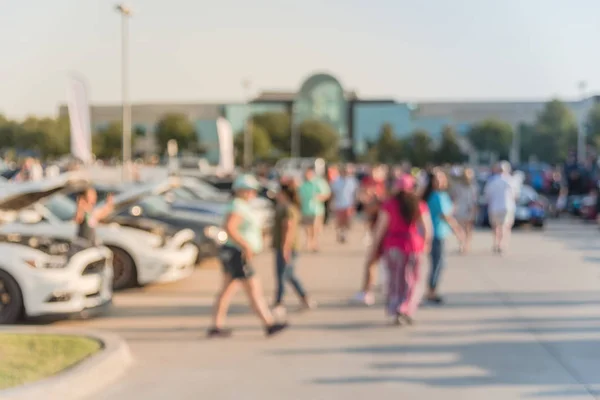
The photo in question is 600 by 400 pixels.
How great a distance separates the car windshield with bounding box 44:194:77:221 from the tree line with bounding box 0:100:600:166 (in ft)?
223

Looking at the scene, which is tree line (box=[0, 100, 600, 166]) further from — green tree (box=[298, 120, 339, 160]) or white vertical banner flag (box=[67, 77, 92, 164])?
white vertical banner flag (box=[67, 77, 92, 164])

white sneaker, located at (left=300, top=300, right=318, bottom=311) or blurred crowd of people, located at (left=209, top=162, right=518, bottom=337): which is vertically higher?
blurred crowd of people, located at (left=209, top=162, right=518, bottom=337)

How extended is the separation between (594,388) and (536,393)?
0.48 meters

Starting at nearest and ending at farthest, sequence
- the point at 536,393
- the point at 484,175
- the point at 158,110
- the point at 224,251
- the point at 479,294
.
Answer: the point at 536,393 < the point at 224,251 < the point at 479,294 < the point at 484,175 < the point at 158,110

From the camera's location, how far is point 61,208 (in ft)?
40.8

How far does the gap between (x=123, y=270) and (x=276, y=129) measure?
79872 mm

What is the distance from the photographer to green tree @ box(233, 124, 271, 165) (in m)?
80.7

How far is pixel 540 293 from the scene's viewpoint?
36.6ft

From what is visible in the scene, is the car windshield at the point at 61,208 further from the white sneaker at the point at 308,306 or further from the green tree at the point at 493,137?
the green tree at the point at 493,137

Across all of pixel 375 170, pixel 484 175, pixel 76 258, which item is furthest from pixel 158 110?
pixel 76 258

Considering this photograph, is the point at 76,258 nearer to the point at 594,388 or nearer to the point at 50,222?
the point at 50,222

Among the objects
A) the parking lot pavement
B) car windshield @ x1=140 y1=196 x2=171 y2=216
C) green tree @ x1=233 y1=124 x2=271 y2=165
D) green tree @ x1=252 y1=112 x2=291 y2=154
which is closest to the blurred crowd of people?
the parking lot pavement

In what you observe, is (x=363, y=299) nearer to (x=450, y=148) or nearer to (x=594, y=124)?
(x=594, y=124)

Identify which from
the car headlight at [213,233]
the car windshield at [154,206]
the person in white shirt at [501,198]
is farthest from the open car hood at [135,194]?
the person in white shirt at [501,198]
